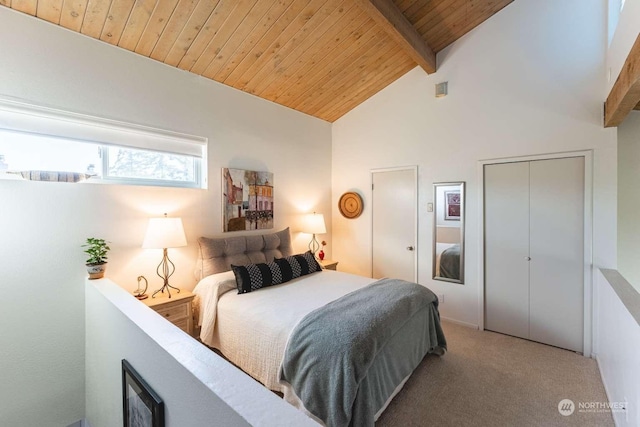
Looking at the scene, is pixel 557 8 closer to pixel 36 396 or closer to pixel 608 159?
pixel 608 159

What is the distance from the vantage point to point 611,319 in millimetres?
2111

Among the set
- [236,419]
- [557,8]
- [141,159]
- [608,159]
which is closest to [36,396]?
[141,159]

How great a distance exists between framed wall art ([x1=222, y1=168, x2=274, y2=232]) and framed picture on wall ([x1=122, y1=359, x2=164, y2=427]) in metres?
1.90

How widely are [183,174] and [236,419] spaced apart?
8.92 feet

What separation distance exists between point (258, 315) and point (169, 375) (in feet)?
3.64

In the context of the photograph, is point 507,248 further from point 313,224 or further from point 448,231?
point 313,224

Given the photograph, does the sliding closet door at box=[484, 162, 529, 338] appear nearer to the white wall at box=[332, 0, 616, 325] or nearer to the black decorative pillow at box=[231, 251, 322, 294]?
the white wall at box=[332, 0, 616, 325]

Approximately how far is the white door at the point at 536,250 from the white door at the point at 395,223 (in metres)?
0.90

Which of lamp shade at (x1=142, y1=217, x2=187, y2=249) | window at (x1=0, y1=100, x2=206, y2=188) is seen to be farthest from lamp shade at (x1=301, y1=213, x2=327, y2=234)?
lamp shade at (x1=142, y1=217, x2=187, y2=249)

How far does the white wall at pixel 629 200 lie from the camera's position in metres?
2.86

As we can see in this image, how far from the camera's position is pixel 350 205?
4.43m

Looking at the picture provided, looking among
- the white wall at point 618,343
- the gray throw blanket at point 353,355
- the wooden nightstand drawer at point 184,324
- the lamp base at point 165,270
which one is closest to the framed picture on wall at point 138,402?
the gray throw blanket at point 353,355

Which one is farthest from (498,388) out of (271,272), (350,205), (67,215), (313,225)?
(67,215)

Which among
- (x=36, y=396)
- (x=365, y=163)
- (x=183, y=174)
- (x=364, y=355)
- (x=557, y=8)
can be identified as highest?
(x=557, y=8)
